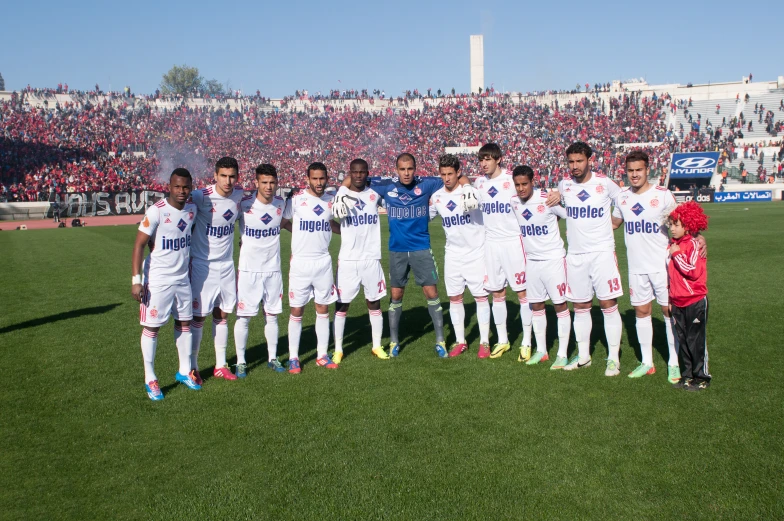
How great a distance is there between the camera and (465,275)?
26.7ft

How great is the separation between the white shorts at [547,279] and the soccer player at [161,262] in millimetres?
4200

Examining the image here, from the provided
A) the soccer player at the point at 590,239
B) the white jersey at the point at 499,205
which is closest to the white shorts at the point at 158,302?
the white jersey at the point at 499,205

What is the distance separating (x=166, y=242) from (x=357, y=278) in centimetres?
249

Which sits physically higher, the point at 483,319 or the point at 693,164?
the point at 693,164

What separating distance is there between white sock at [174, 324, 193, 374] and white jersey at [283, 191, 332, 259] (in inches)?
63.8

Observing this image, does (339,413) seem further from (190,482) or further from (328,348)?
(328,348)

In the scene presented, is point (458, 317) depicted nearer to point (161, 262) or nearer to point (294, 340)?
point (294, 340)

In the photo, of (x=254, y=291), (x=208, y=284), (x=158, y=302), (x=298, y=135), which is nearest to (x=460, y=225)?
(x=254, y=291)

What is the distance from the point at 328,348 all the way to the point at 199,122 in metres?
53.8

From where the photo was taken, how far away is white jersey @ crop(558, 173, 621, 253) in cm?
697

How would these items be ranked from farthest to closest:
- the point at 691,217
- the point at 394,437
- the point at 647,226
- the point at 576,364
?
the point at 576,364, the point at 647,226, the point at 691,217, the point at 394,437

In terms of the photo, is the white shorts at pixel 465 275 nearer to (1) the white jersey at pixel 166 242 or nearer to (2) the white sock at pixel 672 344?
(2) the white sock at pixel 672 344

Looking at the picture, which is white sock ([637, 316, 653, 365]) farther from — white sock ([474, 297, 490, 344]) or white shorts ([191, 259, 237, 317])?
white shorts ([191, 259, 237, 317])

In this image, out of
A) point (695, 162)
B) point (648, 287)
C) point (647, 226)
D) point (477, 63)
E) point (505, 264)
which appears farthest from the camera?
point (477, 63)
